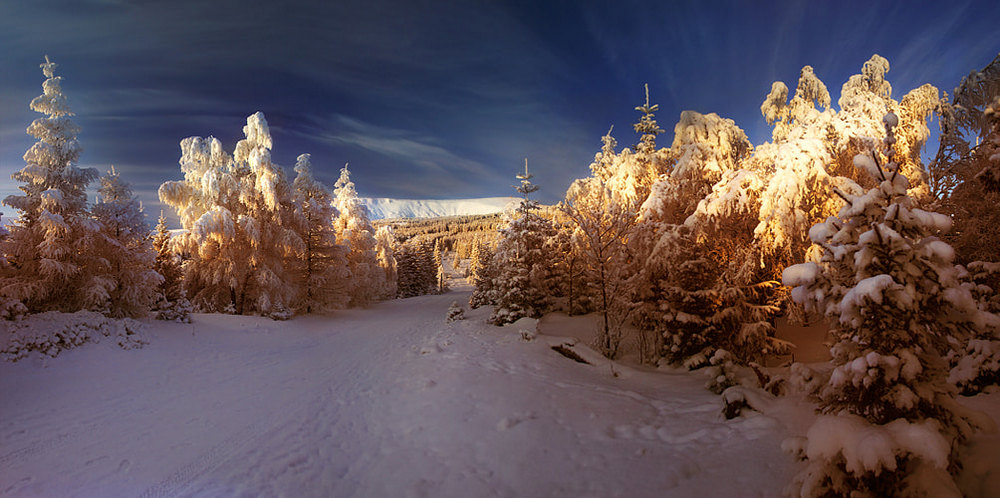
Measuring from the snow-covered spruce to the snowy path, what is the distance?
4.15 ft

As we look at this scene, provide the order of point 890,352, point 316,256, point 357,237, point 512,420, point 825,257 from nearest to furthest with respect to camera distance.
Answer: point 890,352, point 825,257, point 512,420, point 316,256, point 357,237

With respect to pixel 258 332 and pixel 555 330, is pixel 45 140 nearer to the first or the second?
pixel 258 332

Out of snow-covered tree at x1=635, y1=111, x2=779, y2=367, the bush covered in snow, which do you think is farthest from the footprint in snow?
the bush covered in snow

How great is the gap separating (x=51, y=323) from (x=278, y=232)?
445 inches

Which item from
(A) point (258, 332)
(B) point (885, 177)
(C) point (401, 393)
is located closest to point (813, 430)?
(B) point (885, 177)

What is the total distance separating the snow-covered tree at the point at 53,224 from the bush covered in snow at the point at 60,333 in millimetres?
1382

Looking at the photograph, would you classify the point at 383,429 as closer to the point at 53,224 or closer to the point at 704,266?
the point at 704,266

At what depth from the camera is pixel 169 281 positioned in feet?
66.7

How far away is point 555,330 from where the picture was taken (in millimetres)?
15633

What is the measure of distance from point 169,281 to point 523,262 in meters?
18.5

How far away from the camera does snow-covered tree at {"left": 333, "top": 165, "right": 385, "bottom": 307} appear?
28.7 m

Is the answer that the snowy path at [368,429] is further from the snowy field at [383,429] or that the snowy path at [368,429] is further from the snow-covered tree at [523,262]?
the snow-covered tree at [523,262]

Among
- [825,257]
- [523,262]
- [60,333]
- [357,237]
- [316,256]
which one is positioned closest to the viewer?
[825,257]

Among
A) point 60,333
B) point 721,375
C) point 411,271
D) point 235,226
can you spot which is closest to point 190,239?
point 235,226
